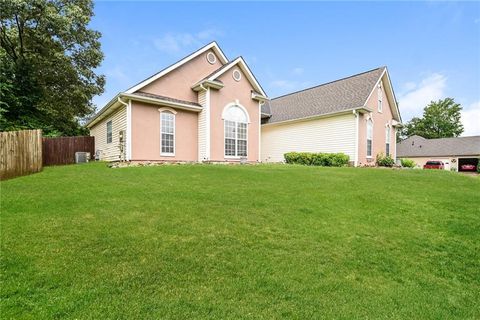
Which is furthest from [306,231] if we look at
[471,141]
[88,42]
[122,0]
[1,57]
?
[471,141]

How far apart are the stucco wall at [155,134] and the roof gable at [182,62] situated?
88 centimetres

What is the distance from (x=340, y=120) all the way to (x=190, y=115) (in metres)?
9.84

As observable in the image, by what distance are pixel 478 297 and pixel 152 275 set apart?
14.9ft

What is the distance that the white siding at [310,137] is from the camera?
18109mm

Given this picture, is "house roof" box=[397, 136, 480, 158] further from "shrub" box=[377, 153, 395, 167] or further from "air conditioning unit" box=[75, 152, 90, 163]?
"air conditioning unit" box=[75, 152, 90, 163]

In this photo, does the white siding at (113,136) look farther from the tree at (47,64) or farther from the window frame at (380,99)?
the window frame at (380,99)

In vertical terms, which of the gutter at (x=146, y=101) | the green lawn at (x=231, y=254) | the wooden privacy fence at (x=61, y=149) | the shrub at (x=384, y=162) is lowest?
the green lawn at (x=231, y=254)

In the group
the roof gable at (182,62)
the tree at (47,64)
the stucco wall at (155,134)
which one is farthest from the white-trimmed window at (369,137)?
the tree at (47,64)

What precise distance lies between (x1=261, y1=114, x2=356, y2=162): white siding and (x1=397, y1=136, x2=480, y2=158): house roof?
951 inches

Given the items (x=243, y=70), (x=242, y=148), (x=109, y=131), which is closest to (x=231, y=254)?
(x=242, y=148)

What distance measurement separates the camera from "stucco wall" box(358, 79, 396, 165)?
18.3 m

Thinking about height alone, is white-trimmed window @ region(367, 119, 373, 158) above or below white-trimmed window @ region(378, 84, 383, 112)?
below

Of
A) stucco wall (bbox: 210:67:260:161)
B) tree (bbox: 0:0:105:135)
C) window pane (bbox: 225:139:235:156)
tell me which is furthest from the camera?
tree (bbox: 0:0:105:135)

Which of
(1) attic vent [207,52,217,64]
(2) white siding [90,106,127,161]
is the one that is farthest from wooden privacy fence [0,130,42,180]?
(1) attic vent [207,52,217,64]
